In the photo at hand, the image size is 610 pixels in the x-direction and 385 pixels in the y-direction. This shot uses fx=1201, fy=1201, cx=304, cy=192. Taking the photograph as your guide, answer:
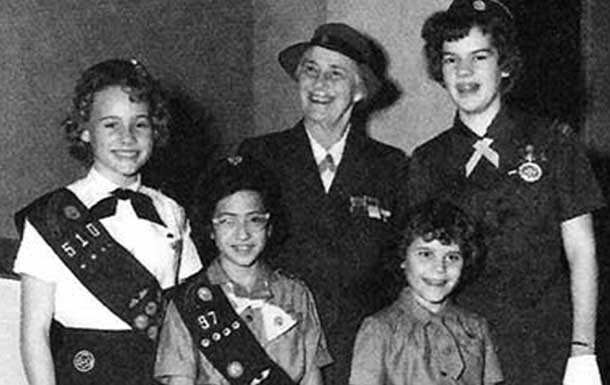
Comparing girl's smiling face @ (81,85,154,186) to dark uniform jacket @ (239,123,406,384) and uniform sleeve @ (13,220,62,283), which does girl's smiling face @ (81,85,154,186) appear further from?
dark uniform jacket @ (239,123,406,384)

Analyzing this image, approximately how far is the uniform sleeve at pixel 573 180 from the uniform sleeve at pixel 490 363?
34 centimetres

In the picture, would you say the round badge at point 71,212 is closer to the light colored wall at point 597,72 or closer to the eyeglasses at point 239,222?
the eyeglasses at point 239,222

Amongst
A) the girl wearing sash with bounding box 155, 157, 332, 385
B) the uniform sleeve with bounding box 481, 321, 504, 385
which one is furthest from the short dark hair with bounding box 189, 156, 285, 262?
the uniform sleeve with bounding box 481, 321, 504, 385

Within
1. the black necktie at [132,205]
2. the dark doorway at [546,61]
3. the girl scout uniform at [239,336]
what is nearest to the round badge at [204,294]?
the girl scout uniform at [239,336]

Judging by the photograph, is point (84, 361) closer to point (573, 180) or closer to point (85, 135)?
point (85, 135)

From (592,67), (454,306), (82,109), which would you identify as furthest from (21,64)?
(592,67)

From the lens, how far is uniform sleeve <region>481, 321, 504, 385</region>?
2932 millimetres

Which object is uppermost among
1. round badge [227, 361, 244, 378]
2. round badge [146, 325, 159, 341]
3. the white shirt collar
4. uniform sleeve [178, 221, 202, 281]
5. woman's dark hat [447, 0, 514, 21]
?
woman's dark hat [447, 0, 514, 21]

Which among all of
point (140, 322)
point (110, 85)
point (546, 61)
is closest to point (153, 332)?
point (140, 322)

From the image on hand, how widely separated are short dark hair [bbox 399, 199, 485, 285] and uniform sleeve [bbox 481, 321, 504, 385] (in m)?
0.15

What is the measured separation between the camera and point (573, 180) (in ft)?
9.53

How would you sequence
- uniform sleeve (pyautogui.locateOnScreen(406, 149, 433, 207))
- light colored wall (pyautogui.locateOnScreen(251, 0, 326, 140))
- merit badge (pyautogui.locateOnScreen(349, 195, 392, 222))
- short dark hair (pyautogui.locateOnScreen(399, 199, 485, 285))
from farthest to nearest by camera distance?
light colored wall (pyautogui.locateOnScreen(251, 0, 326, 140)), merit badge (pyautogui.locateOnScreen(349, 195, 392, 222)), uniform sleeve (pyautogui.locateOnScreen(406, 149, 433, 207)), short dark hair (pyautogui.locateOnScreen(399, 199, 485, 285))

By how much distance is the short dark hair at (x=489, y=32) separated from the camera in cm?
297

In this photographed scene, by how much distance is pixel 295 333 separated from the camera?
295cm
